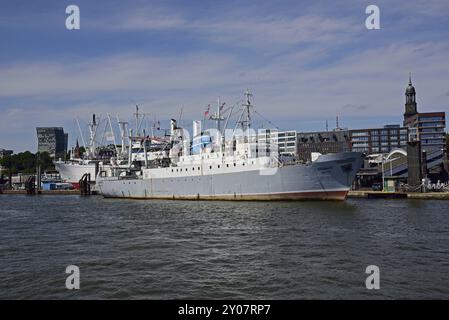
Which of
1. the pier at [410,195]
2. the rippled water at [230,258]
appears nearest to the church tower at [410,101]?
the pier at [410,195]

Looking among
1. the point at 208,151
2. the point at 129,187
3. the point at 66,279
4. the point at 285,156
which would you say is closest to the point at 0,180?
the point at 129,187

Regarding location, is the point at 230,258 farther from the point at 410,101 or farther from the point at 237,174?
the point at 410,101

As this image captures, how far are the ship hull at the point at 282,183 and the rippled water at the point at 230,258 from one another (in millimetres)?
12688

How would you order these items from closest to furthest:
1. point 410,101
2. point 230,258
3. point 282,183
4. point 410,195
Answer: point 230,258
point 282,183
point 410,195
point 410,101

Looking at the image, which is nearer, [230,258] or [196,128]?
[230,258]

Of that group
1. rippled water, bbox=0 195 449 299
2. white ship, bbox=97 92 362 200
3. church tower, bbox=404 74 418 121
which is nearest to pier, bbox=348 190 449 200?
white ship, bbox=97 92 362 200

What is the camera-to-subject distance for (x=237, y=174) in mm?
49625

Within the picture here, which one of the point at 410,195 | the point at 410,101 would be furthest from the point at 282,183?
the point at 410,101

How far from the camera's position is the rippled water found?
13711mm

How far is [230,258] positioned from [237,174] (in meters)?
31.3

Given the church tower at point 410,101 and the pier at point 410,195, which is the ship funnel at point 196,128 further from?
the church tower at point 410,101

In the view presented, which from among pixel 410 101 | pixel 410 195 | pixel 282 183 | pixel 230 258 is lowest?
pixel 410 195

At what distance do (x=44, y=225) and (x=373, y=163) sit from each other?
7521 cm

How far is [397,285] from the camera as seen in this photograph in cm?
1394
